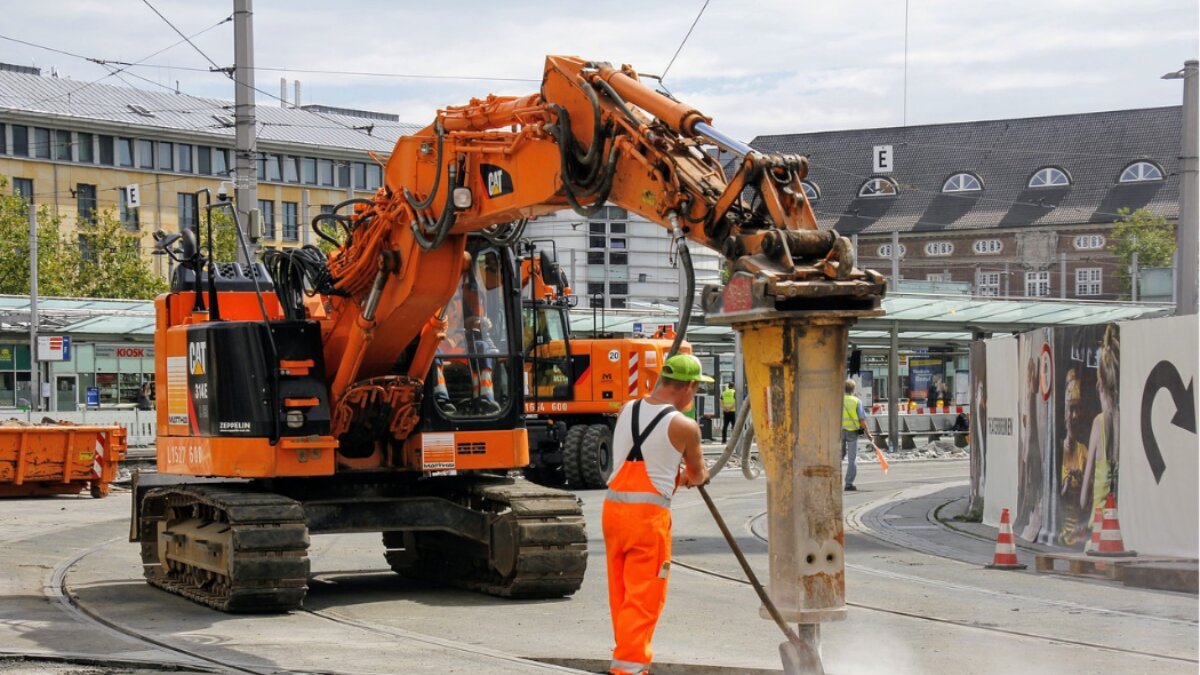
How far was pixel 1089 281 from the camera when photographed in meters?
95.4

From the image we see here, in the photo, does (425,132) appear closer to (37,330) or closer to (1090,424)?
(1090,424)

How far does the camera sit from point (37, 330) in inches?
1911

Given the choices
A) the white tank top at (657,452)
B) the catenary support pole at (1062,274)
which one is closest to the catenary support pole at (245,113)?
the white tank top at (657,452)

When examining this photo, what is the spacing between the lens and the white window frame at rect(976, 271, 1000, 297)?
97.2 m

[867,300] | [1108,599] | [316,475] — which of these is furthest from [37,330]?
[867,300]

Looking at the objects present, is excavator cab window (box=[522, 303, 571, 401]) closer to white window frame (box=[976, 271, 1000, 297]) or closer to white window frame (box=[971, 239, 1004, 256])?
white window frame (box=[976, 271, 1000, 297])

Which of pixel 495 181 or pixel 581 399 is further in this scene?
pixel 581 399

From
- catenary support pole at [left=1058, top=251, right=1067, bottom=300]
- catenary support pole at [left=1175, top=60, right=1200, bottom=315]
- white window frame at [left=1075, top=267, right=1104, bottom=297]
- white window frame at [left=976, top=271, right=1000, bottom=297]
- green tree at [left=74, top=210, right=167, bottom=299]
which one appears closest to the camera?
catenary support pole at [left=1175, top=60, right=1200, bottom=315]

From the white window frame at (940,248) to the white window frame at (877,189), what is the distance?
4143 mm

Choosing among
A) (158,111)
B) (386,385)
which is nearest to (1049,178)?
(158,111)

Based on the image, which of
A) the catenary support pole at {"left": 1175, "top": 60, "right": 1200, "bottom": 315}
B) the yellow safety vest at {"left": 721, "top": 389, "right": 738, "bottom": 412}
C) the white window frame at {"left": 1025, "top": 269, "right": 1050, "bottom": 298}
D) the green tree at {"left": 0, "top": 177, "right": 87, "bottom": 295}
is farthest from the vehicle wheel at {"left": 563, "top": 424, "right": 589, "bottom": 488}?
the white window frame at {"left": 1025, "top": 269, "right": 1050, "bottom": 298}

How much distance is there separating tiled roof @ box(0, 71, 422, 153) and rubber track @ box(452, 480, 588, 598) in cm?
7068

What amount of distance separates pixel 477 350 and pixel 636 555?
19.5ft

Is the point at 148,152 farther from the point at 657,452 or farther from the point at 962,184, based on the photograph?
the point at 657,452
